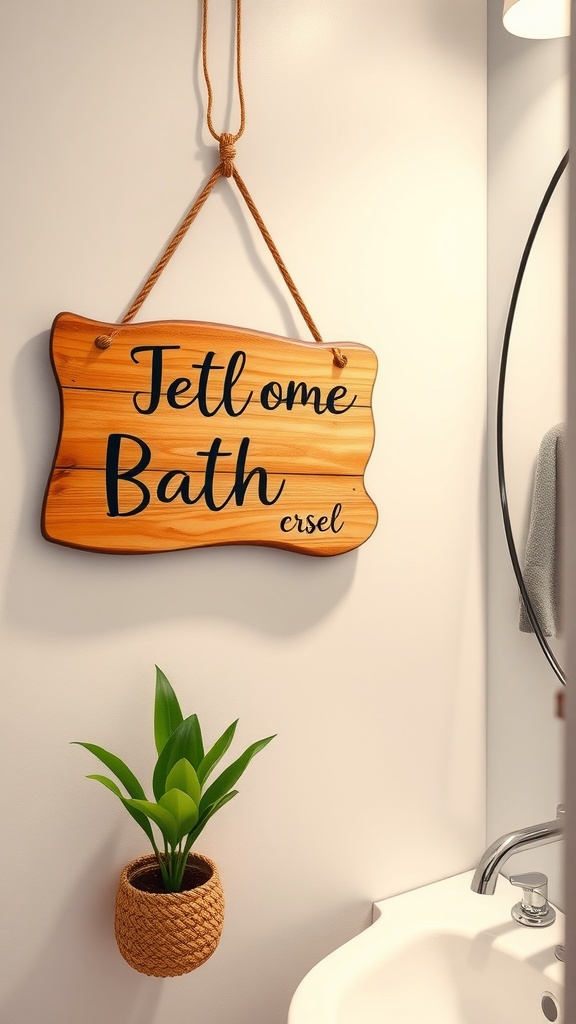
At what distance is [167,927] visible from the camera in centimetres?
91

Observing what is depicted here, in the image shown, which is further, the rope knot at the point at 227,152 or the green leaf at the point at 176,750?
the rope knot at the point at 227,152

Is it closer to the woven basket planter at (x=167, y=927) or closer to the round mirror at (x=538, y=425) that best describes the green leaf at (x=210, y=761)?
the woven basket planter at (x=167, y=927)

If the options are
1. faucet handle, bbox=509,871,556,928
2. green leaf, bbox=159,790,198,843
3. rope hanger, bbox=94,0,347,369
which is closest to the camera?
green leaf, bbox=159,790,198,843

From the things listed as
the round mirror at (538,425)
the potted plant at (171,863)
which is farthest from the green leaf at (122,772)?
the round mirror at (538,425)

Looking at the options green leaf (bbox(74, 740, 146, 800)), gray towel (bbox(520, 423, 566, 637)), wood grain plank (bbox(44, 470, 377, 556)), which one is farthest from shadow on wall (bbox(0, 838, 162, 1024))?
gray towel (bbox(520, 423, 566, 637))

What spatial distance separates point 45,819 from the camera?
39.2 inches

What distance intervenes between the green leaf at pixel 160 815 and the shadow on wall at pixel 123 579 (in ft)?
0.75

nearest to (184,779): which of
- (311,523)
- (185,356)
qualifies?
(311,523)

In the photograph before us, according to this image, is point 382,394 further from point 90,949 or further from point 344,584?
point 90,949

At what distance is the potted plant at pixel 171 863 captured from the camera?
3.01 ft

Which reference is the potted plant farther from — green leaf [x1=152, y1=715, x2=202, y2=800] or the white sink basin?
the white sink basin

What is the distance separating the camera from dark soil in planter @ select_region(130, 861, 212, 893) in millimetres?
1000

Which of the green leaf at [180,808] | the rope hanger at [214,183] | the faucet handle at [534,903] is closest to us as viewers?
the green leaf at [180,808]

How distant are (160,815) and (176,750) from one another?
0.26 ft
